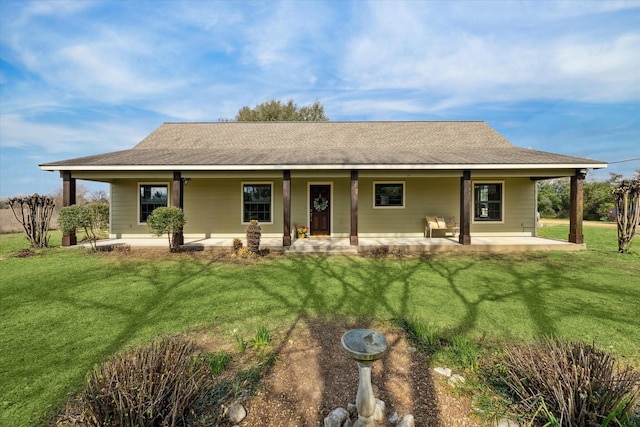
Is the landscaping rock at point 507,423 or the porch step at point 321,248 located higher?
the porch step at point 321,248

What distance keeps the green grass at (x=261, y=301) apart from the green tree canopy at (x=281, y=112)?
22390 millimetres

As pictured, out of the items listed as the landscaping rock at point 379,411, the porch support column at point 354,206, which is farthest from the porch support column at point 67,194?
the landscaping rock at point 379,411

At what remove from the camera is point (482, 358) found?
119 inches

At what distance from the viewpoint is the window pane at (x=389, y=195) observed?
11125 mm

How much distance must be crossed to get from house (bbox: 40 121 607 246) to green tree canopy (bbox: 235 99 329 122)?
15.2 meters

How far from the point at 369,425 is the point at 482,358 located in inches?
66.6

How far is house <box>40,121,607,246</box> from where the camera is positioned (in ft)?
29.6

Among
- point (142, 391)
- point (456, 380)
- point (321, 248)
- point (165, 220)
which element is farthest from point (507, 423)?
point (165, 220)

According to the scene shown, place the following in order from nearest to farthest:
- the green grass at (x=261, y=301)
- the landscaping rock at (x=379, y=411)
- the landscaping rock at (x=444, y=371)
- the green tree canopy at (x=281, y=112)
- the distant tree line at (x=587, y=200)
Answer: the landscaping rock at (x=379, y=411), the landscaping rock at (x=444, y=371), the green grass at (x=261, y=301), the distant tree line at (x=587, y=200), the green tree canopy at (x=281, y=112)

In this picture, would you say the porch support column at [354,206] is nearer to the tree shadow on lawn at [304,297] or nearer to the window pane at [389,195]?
the tree shadow on lawn at [304,297]

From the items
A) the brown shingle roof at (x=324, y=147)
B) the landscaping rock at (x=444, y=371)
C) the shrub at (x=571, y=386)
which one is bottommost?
the landscaping rock at (x=444, y=371)

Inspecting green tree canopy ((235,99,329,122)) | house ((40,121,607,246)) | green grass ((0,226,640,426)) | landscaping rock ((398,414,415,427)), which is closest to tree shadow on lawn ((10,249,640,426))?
green grass ((0,226,640,426))

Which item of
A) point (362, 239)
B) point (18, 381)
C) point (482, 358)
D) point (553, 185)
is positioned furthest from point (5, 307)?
point (553, 185)

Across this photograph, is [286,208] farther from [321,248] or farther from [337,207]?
[337,207]
